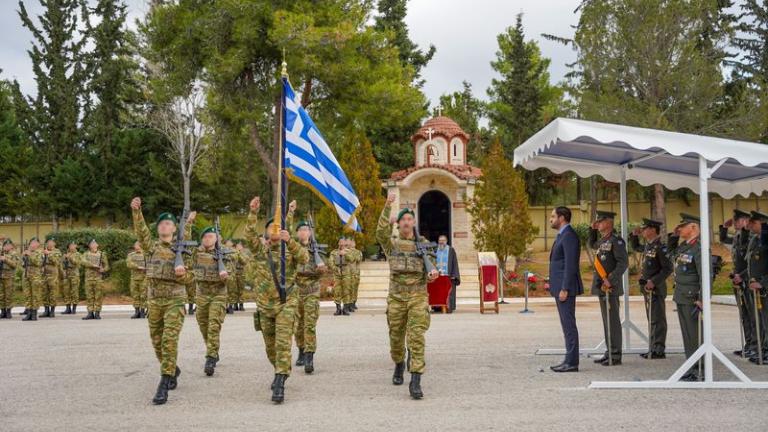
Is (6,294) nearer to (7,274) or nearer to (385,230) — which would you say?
(7,274)

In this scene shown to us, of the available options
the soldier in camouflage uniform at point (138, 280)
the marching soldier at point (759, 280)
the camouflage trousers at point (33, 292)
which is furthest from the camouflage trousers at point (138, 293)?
the marching soldier at point (759, 280)

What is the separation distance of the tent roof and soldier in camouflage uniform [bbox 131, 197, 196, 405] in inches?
186

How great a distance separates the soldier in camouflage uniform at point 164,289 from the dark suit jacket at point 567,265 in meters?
4.56

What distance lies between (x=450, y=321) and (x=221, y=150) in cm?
2797

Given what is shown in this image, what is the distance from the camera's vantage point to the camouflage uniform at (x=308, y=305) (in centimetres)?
934

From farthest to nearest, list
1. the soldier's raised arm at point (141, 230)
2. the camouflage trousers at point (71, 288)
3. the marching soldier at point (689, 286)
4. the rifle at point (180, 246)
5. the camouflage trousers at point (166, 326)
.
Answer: the camouflage trousers at point (71, 288)
the marching soldier at point (689, 286)
the rifle at point (180, 246)
the soldier's raised arm at point (141, 230)
the camouflage trousers at point (166, 326)

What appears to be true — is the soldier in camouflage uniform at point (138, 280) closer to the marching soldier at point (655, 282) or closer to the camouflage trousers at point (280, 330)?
the camouflage trousers at point (280, 330)

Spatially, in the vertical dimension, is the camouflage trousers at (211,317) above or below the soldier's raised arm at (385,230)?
below

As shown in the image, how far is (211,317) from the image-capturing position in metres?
9.29

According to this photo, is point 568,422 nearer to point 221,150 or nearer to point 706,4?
point 706,4

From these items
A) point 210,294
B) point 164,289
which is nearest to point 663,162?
point 210,294

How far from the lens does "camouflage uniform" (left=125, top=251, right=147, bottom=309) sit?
1772cm

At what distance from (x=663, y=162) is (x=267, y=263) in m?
6.32

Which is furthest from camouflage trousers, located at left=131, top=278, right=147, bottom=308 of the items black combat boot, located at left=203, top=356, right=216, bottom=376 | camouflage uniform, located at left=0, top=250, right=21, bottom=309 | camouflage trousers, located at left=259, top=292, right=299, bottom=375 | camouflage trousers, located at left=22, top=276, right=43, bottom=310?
camouflage trousers, located at left=259, top=292, right=299, bottom=375
